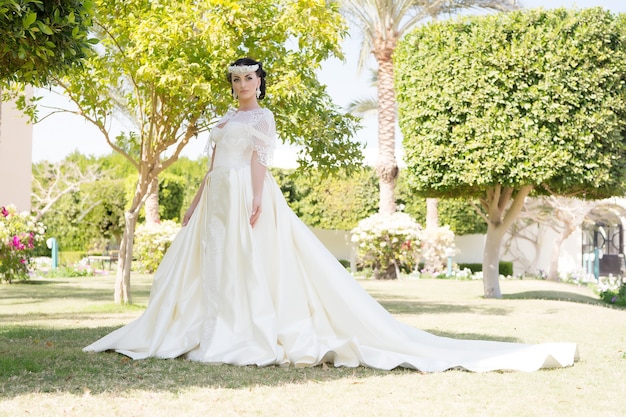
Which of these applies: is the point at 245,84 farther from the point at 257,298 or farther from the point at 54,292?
the point at 54,292

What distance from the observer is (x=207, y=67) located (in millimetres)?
Answer: 9695

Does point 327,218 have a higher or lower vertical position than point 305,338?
higher

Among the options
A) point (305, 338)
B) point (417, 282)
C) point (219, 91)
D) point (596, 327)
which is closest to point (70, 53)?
point (305, 338)

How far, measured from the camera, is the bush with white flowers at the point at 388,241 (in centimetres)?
2095

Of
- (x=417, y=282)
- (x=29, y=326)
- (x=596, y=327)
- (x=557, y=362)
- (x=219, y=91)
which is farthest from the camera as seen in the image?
(x=417, y=282)

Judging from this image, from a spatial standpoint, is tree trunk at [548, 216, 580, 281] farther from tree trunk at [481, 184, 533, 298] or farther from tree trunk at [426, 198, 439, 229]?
tree trunk at [481, 184, 533, 298]

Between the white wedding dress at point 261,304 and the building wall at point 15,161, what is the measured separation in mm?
14165

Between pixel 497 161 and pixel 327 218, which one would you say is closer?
pixel 497 161

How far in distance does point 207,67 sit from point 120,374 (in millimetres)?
5523

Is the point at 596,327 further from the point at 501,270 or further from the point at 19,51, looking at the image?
the point at 501,270

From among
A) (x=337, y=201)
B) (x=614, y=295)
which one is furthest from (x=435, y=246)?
(x=614, y=295)

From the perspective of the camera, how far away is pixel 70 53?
519 cm

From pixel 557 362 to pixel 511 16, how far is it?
9.27 m

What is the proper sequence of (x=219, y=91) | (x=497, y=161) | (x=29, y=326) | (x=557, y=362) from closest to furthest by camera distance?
(x=557, y=362) < (x=29, y=326) < (x=219, y=91) < (x=497, y=161)
